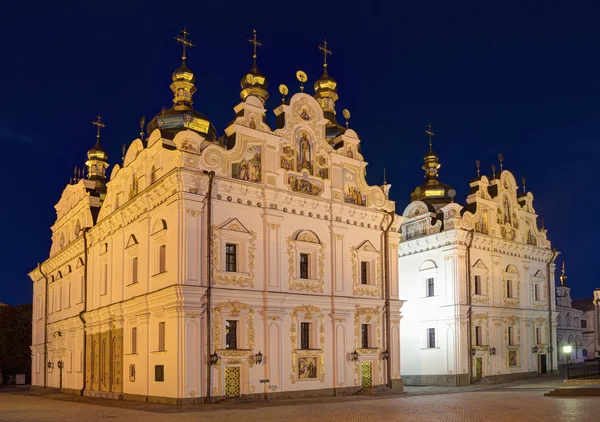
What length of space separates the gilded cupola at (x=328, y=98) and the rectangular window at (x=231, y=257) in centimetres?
1394

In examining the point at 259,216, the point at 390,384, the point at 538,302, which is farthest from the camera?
the point at 538,302

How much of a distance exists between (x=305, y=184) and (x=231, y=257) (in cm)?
491

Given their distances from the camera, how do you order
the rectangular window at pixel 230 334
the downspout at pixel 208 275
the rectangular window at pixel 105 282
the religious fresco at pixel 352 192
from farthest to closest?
the rectangular window at pixel 105 282
the religious fresco at pixel 352 192
the rectangular window at pixel 230 334
the downspout at pixel 208 275

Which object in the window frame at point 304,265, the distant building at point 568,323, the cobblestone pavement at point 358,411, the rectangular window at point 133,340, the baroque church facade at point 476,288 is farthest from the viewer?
the distant building at point 568,323

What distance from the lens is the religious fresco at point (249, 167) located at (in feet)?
90.2

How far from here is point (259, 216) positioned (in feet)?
91.0

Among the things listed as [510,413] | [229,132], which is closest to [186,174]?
[229,132]

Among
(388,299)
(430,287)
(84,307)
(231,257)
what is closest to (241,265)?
(231,257)

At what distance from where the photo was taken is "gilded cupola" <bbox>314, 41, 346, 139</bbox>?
129ft

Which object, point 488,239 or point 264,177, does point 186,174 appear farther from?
point 488,239

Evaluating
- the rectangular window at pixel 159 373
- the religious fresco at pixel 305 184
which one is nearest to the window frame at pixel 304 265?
the religious fresco at pixel 305 184

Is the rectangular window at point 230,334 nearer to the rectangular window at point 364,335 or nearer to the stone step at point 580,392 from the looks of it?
the rectangular window at point 364,335

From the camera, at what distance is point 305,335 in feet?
94.5

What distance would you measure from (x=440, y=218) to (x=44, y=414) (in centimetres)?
2380
